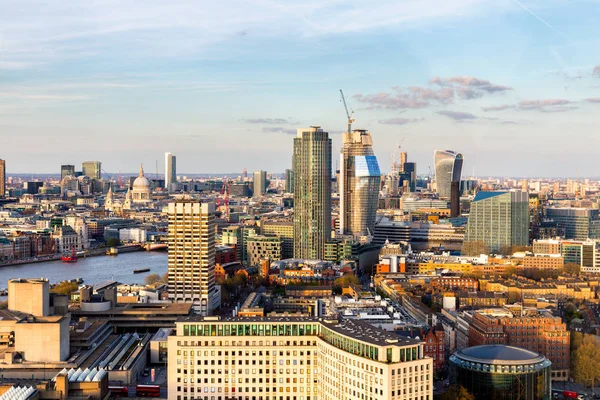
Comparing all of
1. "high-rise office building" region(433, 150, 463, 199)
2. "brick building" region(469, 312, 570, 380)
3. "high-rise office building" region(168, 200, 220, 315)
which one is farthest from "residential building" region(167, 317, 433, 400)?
"high-rise office building" region(433, 150, 463, 199)

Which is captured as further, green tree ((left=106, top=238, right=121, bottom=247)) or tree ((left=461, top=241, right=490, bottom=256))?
green tree ((left=106, top=238, right=121, bottom=247))

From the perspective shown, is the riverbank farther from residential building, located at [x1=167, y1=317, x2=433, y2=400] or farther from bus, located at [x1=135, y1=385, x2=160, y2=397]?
residential building, located at [x1=167, y1=317, x2=433, y2=400]

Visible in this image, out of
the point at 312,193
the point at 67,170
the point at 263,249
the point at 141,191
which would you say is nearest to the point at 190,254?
the point at 263,249

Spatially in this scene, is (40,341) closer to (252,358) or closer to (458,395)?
(252,358)

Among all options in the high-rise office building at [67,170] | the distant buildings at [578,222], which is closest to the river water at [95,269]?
the distant buildings at [578,222]

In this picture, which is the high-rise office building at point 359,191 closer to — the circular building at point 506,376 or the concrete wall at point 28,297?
the concrete wall at point 28,297
